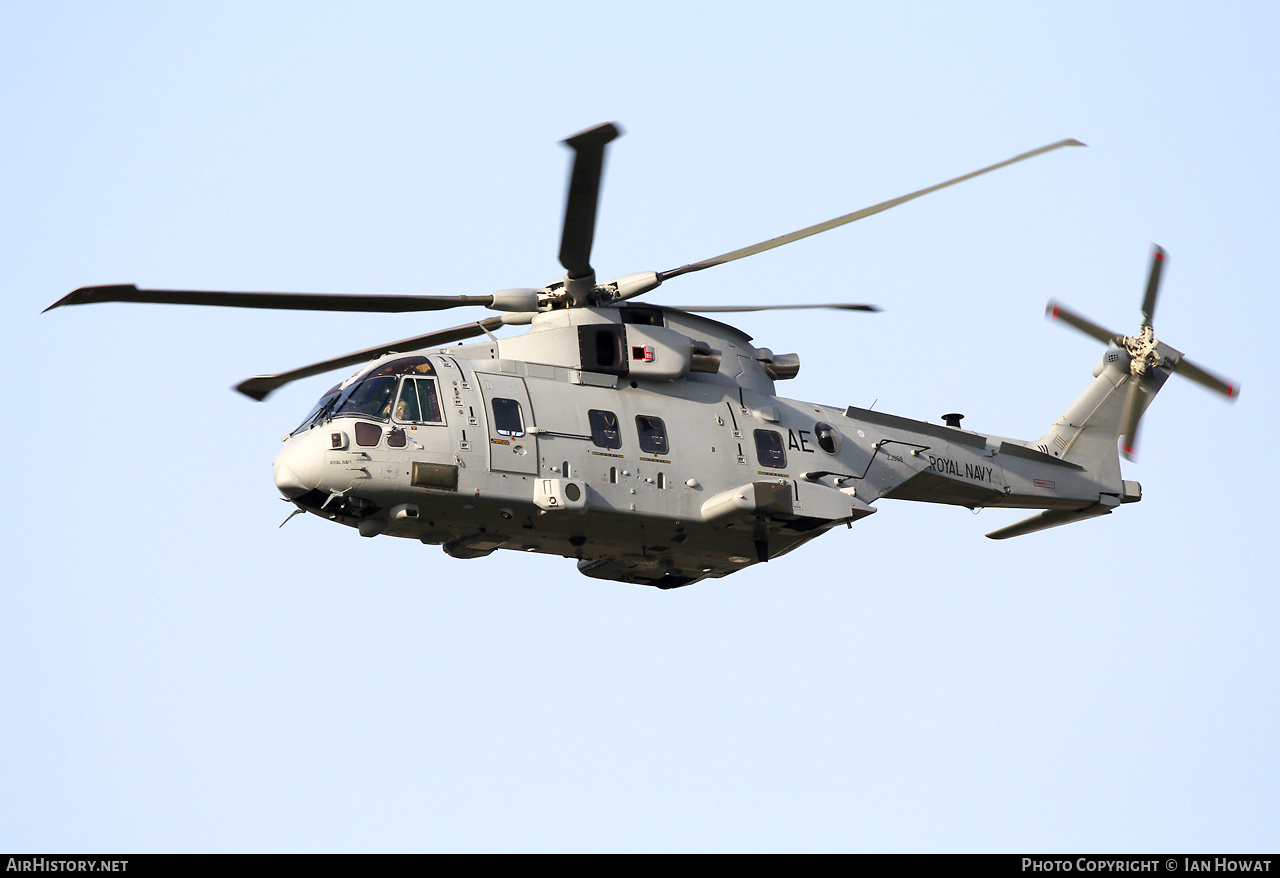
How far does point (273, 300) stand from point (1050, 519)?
54.0 ft

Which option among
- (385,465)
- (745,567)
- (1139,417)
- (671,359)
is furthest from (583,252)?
(1139,417)

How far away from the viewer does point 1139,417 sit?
33.8m

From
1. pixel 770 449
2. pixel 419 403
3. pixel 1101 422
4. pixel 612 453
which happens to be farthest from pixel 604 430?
pixel 1101 422

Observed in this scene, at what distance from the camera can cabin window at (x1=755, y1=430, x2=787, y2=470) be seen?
28.4m

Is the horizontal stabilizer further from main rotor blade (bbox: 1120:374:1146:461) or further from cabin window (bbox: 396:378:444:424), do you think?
cabin window (bbox: 396:378:444:424)

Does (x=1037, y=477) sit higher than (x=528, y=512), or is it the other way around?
(x=1037, y=477)

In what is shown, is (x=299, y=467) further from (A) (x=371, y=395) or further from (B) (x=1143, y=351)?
(B) (x=1143, y=351)

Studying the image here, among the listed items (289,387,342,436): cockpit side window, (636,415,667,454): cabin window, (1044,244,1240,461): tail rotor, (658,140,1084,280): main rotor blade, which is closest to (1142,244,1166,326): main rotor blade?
(1044,244,1240,461): tail rotor

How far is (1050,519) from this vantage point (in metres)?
33.0

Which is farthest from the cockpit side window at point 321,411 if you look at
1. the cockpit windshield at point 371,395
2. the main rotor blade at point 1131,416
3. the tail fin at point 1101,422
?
the main rotor blade at point 1131,416

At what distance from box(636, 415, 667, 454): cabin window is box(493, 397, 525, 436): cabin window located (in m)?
2.16
